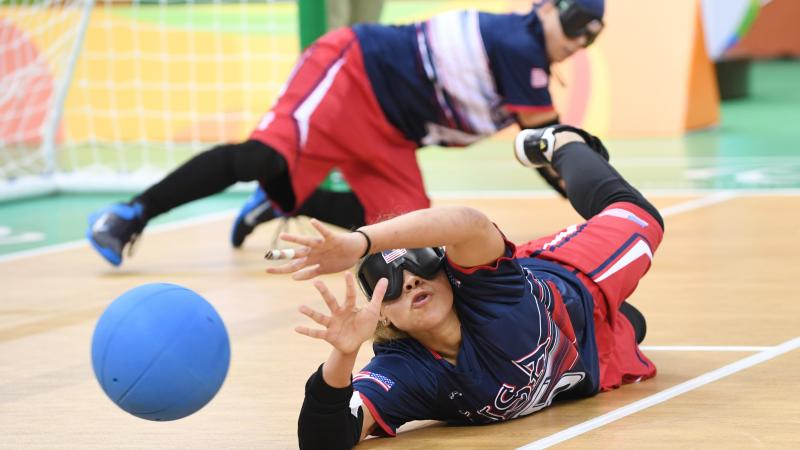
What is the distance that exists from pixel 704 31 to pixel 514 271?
702cm

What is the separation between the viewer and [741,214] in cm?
584

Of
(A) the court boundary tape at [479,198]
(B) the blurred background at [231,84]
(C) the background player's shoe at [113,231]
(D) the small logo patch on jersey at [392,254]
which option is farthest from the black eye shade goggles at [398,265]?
(B) the blurred background at [231,84]

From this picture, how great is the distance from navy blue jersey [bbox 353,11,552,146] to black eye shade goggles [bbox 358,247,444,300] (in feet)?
6.93

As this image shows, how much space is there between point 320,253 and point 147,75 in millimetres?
7501

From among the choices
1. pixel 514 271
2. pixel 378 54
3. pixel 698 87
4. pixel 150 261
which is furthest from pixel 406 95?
pixel 698 87

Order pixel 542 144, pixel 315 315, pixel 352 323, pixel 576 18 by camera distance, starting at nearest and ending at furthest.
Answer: pixel 315 315 → pixel 352 323 → pixel 542 144 → pixel 576 18

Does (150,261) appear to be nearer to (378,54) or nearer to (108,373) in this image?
(378,54)

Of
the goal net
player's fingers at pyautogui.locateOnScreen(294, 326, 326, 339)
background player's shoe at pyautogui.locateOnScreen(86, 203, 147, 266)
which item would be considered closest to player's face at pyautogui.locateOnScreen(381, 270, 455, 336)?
player's fingers at pyautogui.locateOnScreen(294, 326, 326, 339)

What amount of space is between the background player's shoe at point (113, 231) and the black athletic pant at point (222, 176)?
9 cm

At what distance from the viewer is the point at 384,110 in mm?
5008

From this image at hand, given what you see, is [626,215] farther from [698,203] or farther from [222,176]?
[698,203]

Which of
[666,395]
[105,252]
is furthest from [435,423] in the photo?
[105,252]

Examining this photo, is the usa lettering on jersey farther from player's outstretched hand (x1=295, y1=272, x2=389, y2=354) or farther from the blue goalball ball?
the blue goalball ball

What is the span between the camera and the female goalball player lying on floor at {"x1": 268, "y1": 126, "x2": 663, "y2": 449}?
250 cm
